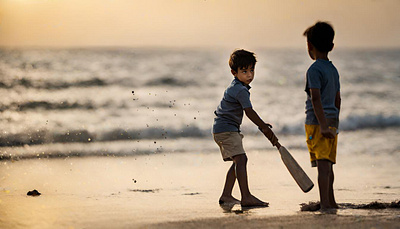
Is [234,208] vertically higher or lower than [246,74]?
lower

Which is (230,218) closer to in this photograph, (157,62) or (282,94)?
(282,94)

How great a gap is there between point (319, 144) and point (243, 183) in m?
0.81

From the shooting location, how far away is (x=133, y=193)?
17.7ft

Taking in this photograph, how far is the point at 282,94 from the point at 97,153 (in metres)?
8.23

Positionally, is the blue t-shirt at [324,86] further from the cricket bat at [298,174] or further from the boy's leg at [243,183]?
the boy's leg at [243,183]

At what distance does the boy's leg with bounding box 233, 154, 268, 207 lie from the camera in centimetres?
472

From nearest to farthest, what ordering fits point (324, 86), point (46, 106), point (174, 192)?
point (324, 86) → point (174, 192) → point (46, 106)

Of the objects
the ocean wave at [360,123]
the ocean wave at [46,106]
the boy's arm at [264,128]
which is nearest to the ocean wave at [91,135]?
the ocean wave at [360,123]

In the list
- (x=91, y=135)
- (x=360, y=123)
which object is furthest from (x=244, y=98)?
(x=360, y=123)

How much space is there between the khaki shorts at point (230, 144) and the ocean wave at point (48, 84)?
38.7 feet

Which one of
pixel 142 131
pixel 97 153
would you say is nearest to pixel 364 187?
pixel 97 153

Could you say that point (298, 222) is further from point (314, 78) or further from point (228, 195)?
point (228, 195)

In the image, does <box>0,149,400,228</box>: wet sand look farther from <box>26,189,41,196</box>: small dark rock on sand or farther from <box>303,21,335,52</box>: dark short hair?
<box>303,21,335,52</box>: dark short hair

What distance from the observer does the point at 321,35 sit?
14.4 feet
